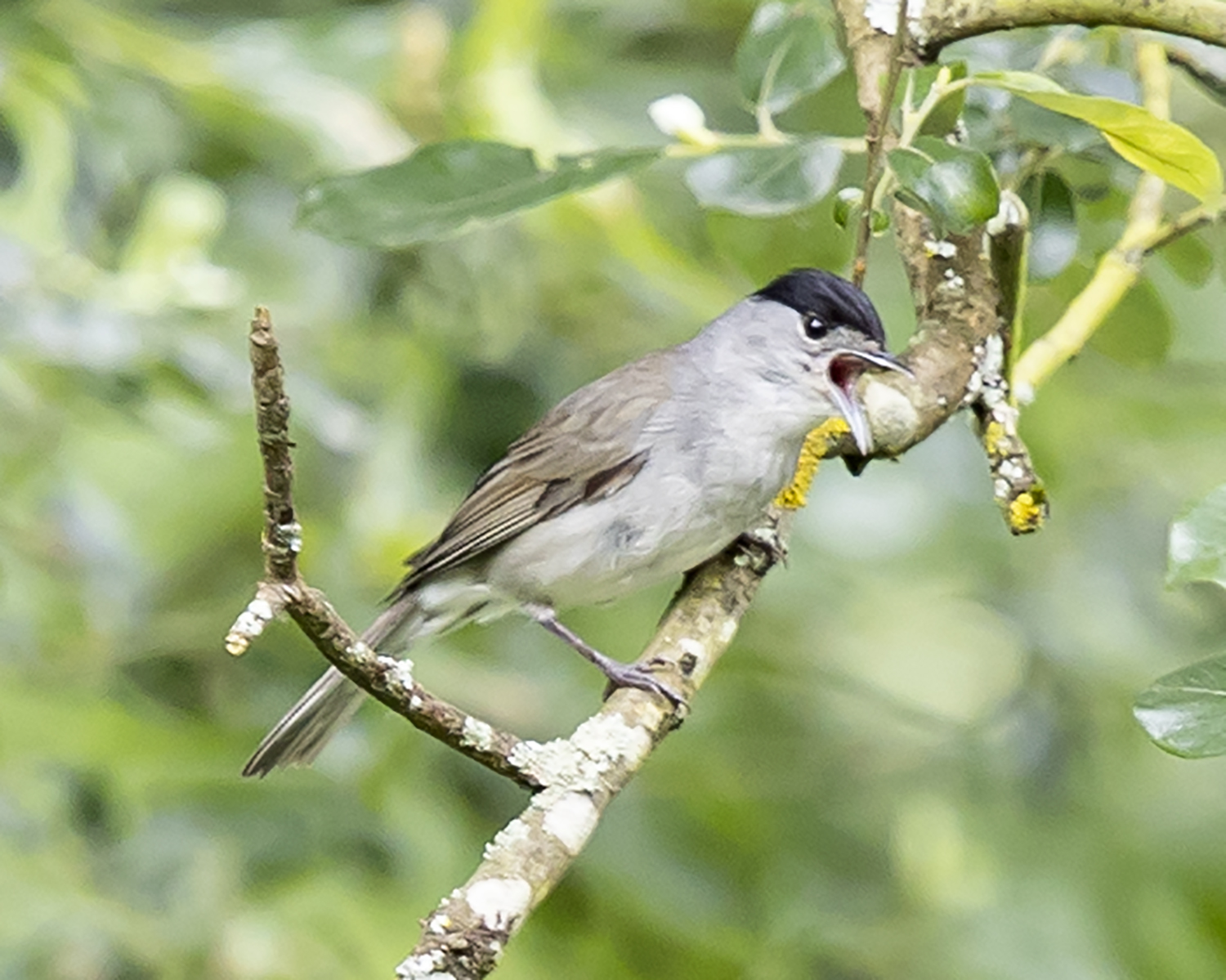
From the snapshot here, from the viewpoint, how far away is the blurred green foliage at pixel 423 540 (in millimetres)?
3385

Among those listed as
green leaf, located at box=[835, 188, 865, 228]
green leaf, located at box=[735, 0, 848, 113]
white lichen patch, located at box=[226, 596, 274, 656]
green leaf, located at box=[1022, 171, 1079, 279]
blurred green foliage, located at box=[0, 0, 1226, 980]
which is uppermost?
green leaf, located at box=[735, 0, 848, 113]

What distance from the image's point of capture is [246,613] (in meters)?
1.53

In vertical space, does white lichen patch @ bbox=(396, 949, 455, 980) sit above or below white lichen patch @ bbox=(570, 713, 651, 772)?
above

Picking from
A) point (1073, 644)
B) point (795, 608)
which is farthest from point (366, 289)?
point (1073, 644)

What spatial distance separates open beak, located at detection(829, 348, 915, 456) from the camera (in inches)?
105

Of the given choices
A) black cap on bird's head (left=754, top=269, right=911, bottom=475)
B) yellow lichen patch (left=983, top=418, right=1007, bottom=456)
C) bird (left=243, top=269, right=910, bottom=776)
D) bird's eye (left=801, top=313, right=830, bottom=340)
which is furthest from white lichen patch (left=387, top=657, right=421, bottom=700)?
bird's eye (left=801, top=313, right=830, bottom=340)

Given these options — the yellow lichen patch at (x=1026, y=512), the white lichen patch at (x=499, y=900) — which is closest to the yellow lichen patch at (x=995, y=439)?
the yellow lichen patch at (x=1026, y=512)

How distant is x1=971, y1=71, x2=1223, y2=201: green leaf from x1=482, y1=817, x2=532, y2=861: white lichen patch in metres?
1.06

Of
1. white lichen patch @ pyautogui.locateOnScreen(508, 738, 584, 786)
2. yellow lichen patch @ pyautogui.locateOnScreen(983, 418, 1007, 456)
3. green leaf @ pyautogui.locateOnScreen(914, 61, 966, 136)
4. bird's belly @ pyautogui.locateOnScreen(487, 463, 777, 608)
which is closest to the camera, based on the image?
white lichen patch @ pyautogui.locateOnScreen(508, 738, 584, 786)

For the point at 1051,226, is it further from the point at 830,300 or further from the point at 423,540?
the point at 423,540

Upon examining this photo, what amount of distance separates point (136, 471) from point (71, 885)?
1138 millimetres

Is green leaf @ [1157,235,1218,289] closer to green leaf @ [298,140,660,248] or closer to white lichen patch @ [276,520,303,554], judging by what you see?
green leaf @ [298,140,660,248]

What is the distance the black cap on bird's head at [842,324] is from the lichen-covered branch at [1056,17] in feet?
1.78

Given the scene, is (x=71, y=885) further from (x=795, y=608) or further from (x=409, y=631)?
(x=795, y=608)
